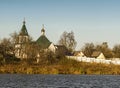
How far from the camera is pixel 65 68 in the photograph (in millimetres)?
89312

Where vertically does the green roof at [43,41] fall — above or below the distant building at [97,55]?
above

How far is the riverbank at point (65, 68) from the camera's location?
83.1 m

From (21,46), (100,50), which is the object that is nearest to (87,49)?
(100,50)

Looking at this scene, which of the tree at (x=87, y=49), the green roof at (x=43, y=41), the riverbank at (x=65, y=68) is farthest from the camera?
the tree at (x=87, y=49)

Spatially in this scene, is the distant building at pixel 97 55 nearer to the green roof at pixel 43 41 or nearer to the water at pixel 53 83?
the green roof at pixel 43 41

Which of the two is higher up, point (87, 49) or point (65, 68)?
point (87, 49)

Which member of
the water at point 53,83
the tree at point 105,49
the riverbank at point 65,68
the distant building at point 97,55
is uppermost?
the tree at point 105,49

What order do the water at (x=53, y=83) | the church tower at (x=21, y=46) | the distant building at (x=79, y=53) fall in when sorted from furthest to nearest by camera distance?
the distant building at (x=79, y=53) < the church tower at (x=21, y=46) < the water at (x=53, y=83)

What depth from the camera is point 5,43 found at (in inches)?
4301

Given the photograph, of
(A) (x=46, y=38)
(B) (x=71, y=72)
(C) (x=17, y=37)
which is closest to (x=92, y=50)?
(A) (x=46, y=38)

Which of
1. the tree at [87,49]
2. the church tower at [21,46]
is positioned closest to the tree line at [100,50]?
the tree at [87,49]

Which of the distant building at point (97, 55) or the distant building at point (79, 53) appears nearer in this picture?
the distant building at point (97, 55)

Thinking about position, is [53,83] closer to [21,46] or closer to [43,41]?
[21,46]

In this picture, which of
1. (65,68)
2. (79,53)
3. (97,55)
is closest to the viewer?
(65,68)
